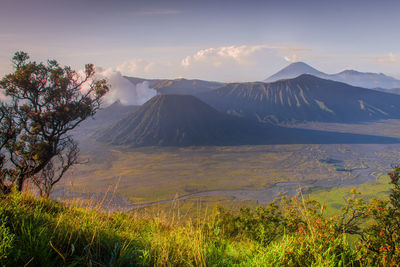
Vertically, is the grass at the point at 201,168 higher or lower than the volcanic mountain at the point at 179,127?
lower

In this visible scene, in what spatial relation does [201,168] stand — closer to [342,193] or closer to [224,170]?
[224,170]

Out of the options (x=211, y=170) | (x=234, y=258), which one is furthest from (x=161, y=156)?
(x=234, y=258)

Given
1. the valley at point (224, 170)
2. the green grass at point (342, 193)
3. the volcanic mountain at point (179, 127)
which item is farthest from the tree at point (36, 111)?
the volcanic mountain at point (179, 127)

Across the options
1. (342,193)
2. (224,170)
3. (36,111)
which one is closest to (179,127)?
(224,170)

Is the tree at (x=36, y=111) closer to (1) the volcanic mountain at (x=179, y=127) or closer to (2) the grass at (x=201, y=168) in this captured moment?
(2) the grass at (x=201, y=168)

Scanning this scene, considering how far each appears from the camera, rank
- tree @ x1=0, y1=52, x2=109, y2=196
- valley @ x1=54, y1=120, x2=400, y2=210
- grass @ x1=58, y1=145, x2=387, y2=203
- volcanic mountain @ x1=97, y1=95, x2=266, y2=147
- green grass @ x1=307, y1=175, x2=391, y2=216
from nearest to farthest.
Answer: tree @ x1=0, y1=52, x2=109, y2=196 → green grass @ x1=307, y1=175, x2=391, y2=216 → valley @ x1=54, y1=120, x2=400, y2=210 → grass @ x1=58, y1=145, x2=387, y2=203 → volcanic mountain @ x1=97, y1=95, x2=266, y2=147

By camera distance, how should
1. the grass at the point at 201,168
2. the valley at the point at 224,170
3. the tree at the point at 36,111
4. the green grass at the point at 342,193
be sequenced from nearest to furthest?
the tree at the point at 36,111 → the green grass at the point at 342,193 → the valley at the point at 224,170 → the grass at the point at 201,168

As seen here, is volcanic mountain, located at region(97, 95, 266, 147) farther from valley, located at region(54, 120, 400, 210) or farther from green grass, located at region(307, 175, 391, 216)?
green grass, located at region(307, 175, 391, 216)

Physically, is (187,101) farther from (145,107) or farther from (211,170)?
(211,170)

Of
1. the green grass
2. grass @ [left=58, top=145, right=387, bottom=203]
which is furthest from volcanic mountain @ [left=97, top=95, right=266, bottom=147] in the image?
the green grass
